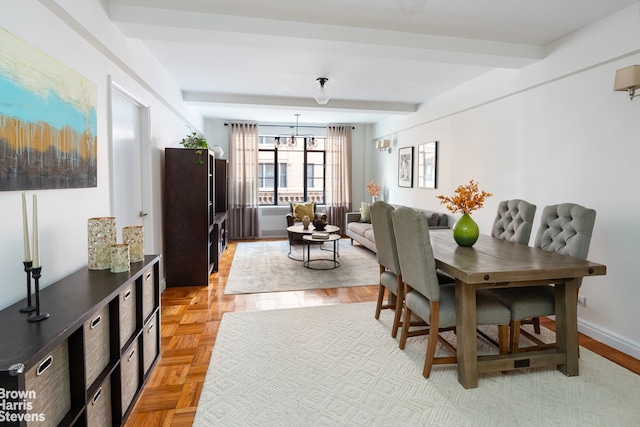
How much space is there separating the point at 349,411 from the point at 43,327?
1.52m

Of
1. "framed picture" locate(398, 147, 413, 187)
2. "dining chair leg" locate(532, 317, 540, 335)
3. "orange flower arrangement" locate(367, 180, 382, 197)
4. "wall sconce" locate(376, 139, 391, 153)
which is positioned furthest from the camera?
"orange flower arrangement" locate(367, 180, 382, 197)

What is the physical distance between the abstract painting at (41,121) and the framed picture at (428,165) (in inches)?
179

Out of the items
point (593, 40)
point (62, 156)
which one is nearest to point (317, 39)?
point (62, 156)

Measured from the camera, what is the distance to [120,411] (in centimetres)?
179

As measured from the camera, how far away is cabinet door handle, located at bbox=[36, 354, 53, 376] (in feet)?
3.93

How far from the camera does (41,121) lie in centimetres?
175

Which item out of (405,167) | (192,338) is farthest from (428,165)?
(192,338)

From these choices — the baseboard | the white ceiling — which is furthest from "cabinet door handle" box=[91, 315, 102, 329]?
the baseboard

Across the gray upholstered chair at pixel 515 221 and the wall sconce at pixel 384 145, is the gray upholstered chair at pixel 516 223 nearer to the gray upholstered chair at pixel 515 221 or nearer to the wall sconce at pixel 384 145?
the gray upholstered chair at pixel 515 221

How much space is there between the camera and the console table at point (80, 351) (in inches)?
44.2

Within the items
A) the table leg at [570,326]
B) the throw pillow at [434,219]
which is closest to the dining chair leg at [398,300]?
the table leg at [570,326]

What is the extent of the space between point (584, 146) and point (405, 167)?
3.58m

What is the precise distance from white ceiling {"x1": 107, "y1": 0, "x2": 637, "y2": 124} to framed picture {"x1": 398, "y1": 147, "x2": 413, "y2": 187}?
1.89 m

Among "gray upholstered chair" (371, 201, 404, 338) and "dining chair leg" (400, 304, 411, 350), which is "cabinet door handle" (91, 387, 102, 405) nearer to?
"dining chair leg" (400, 304, 411, 350)
